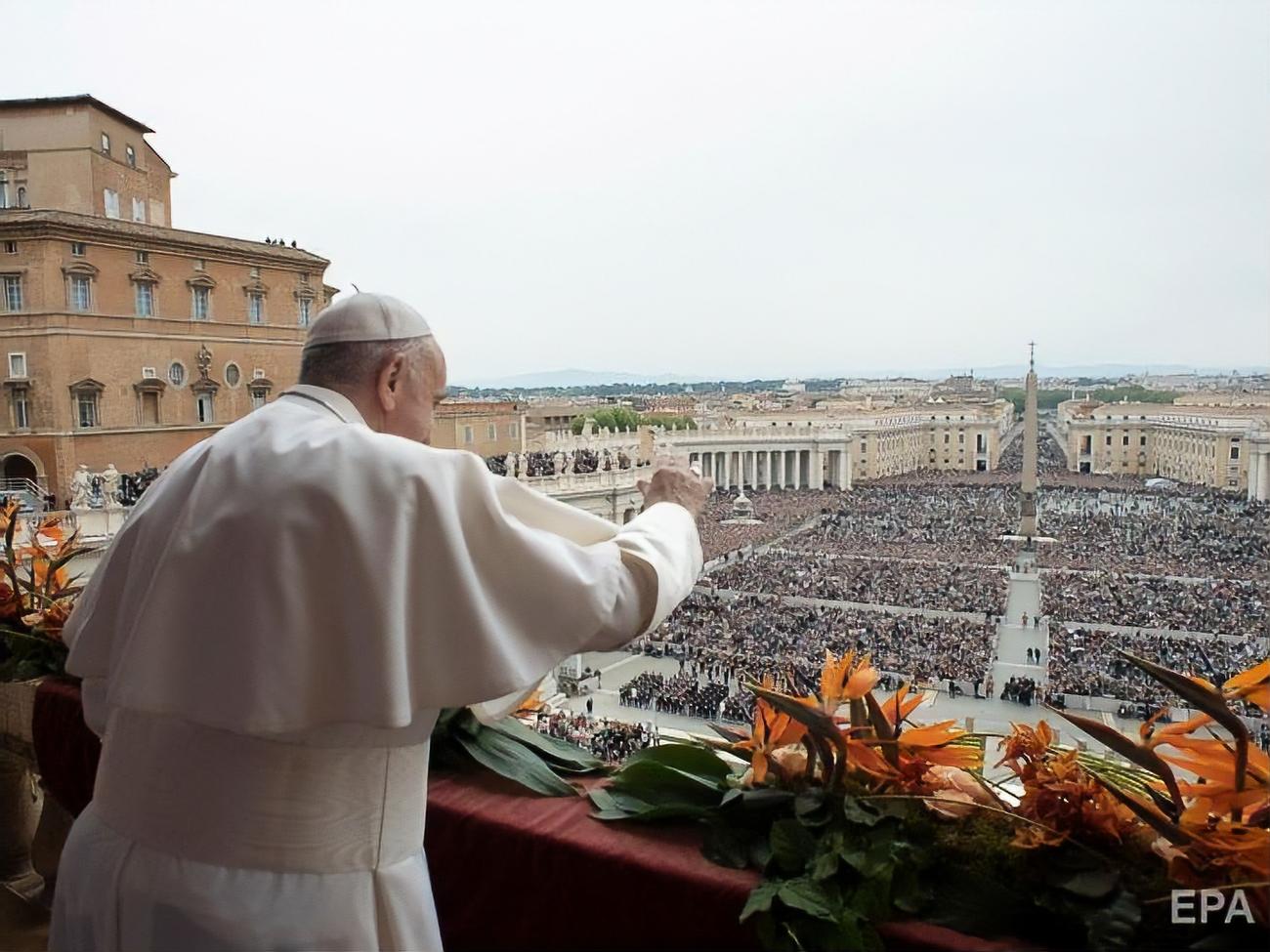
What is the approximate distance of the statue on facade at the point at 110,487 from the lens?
3439mm

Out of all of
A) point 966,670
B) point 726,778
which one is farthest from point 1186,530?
point 726,778

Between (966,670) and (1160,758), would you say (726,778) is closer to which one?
(1160,758)

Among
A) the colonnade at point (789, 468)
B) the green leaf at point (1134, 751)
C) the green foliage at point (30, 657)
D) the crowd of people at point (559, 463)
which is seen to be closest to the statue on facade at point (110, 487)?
the crowd of people at point (559, 463)

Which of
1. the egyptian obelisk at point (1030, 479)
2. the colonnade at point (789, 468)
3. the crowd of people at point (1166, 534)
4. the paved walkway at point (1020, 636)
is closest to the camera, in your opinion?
the paved walkway at point (1020, 636)

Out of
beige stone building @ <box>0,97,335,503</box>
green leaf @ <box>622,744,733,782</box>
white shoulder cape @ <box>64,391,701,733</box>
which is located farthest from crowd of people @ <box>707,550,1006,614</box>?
white shoulder cape @ <box>64,391,701,733</box>

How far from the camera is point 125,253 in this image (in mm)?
3574

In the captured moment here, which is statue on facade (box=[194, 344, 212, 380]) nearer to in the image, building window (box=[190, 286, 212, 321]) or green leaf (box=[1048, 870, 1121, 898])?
building window (box=[190, 286, 212, 321])

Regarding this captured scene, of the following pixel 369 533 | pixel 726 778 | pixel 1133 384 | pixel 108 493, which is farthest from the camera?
pixel 1133 384

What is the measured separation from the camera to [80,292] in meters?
3.55

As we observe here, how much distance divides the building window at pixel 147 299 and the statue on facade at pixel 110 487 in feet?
1.90

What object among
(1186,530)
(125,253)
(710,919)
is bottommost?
(1186,530)

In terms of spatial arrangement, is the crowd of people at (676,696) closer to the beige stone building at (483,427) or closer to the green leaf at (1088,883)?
the beige stone building at (483,427)

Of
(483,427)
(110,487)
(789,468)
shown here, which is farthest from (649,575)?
(789,468)

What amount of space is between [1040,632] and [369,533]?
7237 mm
